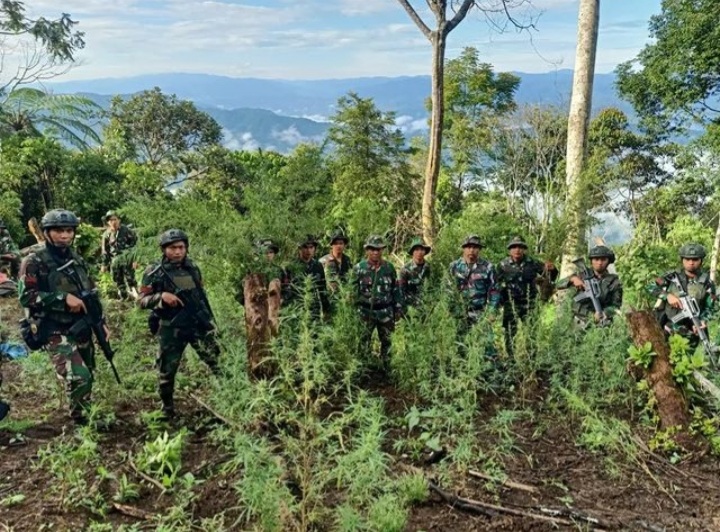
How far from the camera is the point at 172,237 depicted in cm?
505

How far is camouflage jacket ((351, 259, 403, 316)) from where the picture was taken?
20.7 ft

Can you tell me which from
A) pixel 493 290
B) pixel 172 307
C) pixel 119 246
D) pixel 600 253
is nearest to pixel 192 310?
pixel 172 307

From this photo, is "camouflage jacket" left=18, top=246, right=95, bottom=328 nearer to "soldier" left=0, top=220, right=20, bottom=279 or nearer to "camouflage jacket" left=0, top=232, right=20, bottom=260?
"soldier" left=0, top=220, right=20, bottom=279

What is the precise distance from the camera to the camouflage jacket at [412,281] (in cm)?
660

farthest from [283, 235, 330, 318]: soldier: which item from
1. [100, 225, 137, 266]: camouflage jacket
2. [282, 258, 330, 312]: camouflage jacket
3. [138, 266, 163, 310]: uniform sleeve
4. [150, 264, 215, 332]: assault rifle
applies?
[100, 225, 137, 266]: camouflage jacket

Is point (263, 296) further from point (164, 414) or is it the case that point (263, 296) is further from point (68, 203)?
point (68, 203)

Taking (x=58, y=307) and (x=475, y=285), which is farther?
(x=475, y=285)

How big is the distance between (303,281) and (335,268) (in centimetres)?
99

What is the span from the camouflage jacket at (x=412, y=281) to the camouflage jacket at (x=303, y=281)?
0.85m

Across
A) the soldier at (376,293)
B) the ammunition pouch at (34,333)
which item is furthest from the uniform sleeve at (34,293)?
the soldier at (376,293)

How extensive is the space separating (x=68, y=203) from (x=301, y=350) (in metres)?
16.0

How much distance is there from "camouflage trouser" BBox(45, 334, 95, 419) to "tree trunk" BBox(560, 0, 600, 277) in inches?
214

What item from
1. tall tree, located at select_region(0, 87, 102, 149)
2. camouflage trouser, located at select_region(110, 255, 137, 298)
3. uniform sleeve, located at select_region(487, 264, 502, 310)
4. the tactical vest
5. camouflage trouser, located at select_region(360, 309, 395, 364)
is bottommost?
camouflage trouser, located at select_region(110, 255, 137, 298)

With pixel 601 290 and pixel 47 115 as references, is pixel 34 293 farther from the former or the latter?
pixel 47 115
